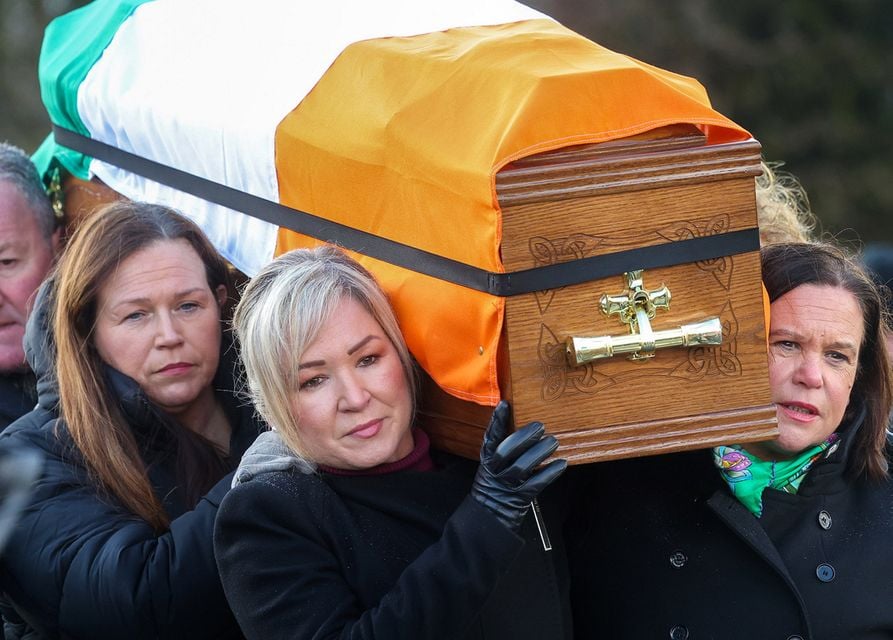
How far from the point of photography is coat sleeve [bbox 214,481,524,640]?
2.36 m

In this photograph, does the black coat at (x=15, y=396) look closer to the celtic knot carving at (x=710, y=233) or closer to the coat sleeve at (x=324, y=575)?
the coat sleeve at (x=324, y=575)

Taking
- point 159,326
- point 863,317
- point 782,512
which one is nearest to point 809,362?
point 863,317

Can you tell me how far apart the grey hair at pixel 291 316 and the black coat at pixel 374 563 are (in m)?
0.14

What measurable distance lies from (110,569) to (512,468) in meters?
0.99

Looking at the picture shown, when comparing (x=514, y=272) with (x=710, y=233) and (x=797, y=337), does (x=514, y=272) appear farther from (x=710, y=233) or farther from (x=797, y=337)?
(x=797, y=337)

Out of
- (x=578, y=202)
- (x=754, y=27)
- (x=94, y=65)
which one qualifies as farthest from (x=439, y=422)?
(x=754, y=27)

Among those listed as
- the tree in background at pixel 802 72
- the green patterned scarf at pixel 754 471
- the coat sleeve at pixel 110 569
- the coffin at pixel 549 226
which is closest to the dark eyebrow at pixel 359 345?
the coffin at pixel 549 226

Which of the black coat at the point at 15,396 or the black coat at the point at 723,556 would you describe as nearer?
the black coat at the point at 723,556

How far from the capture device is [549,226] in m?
2.40

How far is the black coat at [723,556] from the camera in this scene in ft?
9.39

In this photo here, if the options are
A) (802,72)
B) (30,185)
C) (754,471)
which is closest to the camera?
(754,471)

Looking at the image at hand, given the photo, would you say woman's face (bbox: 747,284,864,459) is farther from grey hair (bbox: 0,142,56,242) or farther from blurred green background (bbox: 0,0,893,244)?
blurred green background (bbox: 0,0,893,244)

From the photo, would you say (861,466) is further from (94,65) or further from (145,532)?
(94,65)

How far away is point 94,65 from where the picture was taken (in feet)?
12.1
